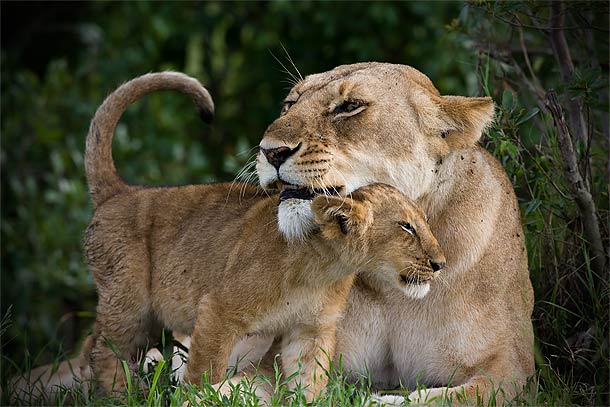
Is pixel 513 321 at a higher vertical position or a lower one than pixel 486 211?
lower

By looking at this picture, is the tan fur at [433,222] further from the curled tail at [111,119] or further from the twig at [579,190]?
the curled tail at [111,119]

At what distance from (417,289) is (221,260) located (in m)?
0.87

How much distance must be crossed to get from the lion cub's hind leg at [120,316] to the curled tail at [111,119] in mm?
475

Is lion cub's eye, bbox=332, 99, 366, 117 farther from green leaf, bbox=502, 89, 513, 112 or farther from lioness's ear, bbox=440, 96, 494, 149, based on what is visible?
green leaf, bbox=502, 89, 513, 112

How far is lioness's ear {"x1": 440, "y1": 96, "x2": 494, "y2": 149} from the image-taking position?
168 inches

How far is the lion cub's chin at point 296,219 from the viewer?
405 centimetres

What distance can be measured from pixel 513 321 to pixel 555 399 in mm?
359

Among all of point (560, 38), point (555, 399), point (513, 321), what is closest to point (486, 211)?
point (513, 321)

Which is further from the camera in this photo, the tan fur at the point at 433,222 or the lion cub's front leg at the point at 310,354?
the lion cub's front leg at the point at 310,354

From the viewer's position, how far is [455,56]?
8641 mm

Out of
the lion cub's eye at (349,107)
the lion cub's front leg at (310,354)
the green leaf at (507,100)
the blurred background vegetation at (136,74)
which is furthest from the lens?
the blurred background vegetation at (136,74)

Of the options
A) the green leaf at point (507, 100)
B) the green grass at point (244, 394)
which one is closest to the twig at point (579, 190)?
the green leaf at point (507, 100)

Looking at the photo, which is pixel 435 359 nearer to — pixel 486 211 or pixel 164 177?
pixel 486 211

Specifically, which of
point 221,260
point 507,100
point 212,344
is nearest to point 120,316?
point 221,260
